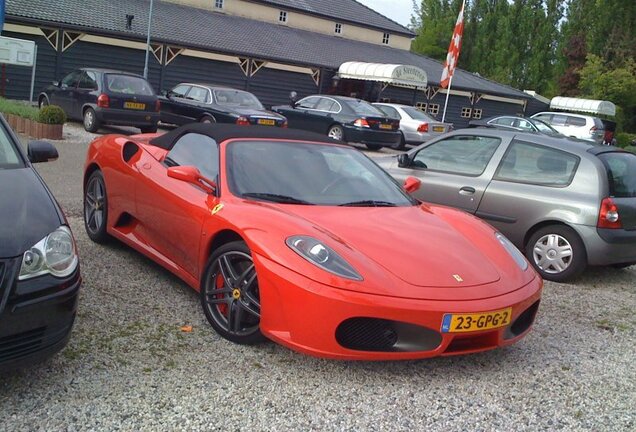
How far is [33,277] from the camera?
2852 mm

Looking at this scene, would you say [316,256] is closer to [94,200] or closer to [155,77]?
[94,200]

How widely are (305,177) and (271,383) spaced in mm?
1563

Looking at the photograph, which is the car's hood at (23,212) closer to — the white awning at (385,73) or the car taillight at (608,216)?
the car taillight at (608,216)

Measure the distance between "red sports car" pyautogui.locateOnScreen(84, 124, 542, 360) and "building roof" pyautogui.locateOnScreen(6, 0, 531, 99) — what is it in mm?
A: 17751

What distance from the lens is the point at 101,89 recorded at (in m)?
14.3

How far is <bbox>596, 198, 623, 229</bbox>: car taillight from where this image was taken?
231 inches

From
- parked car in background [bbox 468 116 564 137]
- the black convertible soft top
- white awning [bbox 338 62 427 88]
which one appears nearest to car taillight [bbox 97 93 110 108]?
the black convertible soft top

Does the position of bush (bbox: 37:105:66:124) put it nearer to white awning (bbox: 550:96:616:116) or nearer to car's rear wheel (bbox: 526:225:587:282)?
car's rear wheel (bbox: 526:225:587:282)

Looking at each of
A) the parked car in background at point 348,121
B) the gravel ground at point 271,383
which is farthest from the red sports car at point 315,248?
the parked car in background at point 348,121

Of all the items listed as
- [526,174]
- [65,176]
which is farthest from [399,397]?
[65,176]

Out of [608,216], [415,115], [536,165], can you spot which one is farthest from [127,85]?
[608,216]

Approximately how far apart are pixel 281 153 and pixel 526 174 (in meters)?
3.15

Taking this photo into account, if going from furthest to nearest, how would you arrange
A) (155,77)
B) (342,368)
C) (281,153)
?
(155,77)
(281,153)
(342,368)

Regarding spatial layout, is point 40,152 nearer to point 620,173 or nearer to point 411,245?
point 411,245
